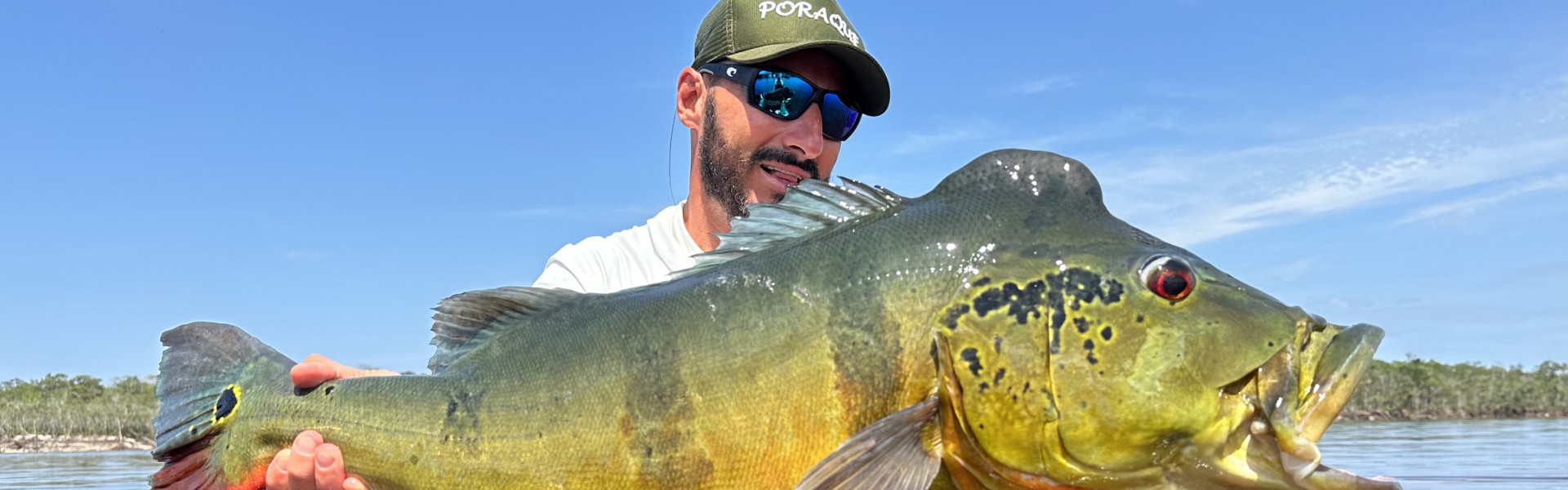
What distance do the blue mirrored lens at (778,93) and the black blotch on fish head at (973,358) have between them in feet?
8.11

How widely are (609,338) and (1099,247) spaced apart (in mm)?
1219

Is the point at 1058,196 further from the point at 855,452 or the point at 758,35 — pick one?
the point at 758,35

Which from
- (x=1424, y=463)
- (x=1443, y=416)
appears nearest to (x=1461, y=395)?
(x=1443, y=416)

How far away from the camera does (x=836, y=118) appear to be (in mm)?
4969

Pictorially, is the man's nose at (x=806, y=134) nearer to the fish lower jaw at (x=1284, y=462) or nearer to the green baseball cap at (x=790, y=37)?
the green baseball cap at (x=790, y=37)

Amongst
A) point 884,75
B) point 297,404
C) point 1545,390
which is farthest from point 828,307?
point 1545,390

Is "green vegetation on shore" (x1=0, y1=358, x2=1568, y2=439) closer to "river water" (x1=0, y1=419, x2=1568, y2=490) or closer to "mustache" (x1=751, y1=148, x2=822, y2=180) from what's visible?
"river water" (x1=0, y1=419, x2=1568, y2=490)

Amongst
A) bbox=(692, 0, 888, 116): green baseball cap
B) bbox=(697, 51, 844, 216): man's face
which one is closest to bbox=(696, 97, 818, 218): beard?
bbox=(697, 51, 844, 216): man's face

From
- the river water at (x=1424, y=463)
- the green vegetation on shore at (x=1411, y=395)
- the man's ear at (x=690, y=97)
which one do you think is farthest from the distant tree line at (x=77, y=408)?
the man's ear at (x=690, y=97)

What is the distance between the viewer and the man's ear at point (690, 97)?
507 centimetres

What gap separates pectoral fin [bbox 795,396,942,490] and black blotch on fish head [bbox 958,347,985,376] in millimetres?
150

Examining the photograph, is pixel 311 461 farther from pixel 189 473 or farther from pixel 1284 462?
pixel 1284 462

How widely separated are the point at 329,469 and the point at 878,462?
5.15ft

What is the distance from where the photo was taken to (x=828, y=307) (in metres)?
2.55
